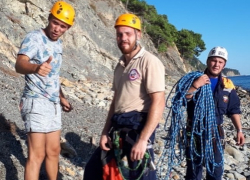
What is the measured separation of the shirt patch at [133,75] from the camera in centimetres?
325

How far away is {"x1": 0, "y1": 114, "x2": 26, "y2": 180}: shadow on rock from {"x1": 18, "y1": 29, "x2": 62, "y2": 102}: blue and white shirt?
1.41m

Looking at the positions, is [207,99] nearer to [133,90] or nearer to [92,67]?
[133,90]

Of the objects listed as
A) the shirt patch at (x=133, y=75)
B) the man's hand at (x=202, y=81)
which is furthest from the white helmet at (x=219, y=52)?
the shirt patch at (x=133, y=75)

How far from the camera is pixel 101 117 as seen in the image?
10.3 metres

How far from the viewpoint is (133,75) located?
3.27m

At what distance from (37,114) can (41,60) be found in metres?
0.64

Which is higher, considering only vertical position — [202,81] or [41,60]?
[41,60]

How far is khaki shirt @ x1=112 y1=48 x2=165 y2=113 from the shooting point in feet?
10.4

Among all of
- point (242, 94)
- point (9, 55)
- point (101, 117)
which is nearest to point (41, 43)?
point (101, 117)

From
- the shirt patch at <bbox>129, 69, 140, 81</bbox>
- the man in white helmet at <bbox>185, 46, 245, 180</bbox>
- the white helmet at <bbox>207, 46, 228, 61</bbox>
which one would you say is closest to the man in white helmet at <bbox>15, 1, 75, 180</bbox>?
the shirt patch at <bbox>129, 69, 140, 81</bbox>

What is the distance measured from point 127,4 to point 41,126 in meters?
49.4

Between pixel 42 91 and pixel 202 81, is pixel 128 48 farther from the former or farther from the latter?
pixel 202 81

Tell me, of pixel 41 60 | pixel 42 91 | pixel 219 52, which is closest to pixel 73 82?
pixel 219 52

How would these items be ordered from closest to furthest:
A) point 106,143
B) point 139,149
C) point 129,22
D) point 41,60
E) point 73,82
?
point 139,149 → point 129,22 → point 106,143 → point 41,60 → point 73,82
